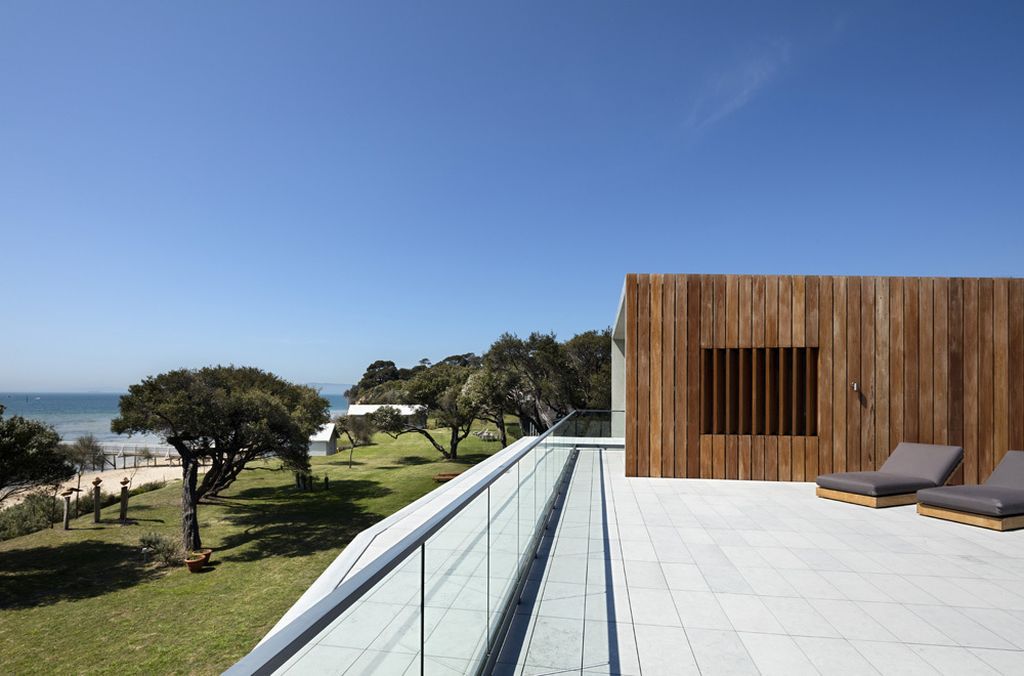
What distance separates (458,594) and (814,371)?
7403 mm

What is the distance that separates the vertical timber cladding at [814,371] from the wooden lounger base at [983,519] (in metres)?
1.98

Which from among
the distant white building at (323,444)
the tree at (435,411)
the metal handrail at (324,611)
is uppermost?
the metal handrail at (324,611)

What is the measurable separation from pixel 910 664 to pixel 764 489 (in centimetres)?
460

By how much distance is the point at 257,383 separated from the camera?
17.7 m

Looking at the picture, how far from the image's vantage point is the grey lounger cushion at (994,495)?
16.5 feet

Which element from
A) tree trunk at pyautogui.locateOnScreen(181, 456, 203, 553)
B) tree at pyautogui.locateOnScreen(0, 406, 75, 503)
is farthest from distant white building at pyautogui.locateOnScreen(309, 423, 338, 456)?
tree at pyautogui.locateOnScreen(0, 406, 75, 503)

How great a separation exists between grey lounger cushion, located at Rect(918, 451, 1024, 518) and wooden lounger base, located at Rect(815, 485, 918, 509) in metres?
0.34

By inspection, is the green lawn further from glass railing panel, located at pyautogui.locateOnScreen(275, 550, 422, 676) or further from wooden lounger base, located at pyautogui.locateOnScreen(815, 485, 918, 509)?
wooden lounger base, located at pyautogui.locateOnScreen(815, 485, 918, 509)

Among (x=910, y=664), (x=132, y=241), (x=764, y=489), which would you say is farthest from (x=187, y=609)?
(x=132, y=241)

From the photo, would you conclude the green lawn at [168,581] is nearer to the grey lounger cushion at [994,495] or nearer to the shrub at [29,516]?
the shrub at [29,516]

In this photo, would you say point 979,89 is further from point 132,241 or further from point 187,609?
point 132,241

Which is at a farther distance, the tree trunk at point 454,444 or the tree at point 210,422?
the tree trunk at point 454,444

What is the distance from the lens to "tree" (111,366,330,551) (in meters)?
14.5

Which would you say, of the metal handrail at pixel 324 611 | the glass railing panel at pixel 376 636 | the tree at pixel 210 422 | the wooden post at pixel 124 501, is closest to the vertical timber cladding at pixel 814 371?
the metal handrail at pixel 324 611
